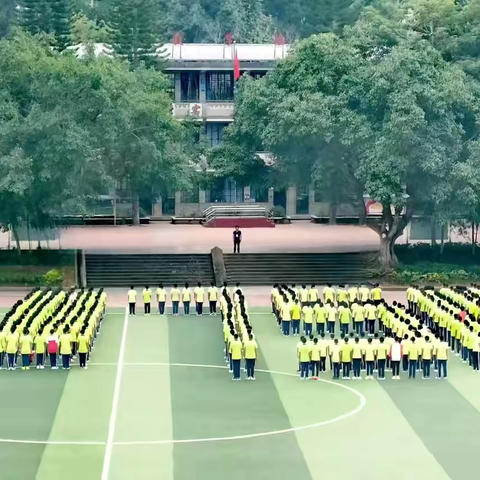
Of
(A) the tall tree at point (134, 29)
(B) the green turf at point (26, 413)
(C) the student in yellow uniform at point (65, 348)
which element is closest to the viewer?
(B) the green turf at point (26, 413)

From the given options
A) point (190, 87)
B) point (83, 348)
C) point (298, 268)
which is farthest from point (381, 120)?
point (190, 87)

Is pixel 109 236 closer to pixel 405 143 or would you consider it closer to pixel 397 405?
pixel 405 143

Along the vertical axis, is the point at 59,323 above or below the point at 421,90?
below

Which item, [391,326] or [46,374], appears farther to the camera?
[391,326]

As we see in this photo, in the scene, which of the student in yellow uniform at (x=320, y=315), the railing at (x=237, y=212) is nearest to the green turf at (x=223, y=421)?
the student in yellow uniform at (x=320, y=315)

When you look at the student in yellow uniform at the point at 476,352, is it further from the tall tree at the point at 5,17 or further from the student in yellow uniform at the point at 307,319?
the tall tree at the point at 5,17

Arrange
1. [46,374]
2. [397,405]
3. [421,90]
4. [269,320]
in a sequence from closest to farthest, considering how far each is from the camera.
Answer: [397,405] < [46,374] < [269,320] < [421,90]

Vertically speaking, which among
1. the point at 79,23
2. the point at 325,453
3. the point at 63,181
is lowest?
the point at 325,453

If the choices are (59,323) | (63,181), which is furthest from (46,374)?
(63,181)

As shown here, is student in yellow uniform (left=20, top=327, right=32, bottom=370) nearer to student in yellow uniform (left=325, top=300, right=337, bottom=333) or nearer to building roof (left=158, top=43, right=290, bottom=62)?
student in yellow uniform (left=325, top=300, right=337, bottom=333)
